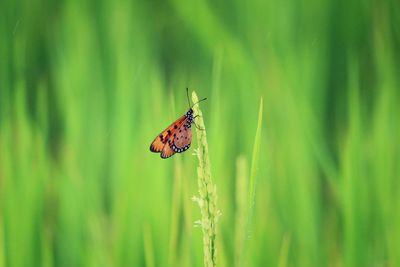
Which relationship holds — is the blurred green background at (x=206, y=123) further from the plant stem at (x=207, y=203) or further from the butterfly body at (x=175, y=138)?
the plant stem at (x=207, y=203)

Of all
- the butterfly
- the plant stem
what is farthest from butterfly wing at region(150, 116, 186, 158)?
the plant stem

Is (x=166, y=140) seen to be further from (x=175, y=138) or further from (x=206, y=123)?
(x=206, y=123)

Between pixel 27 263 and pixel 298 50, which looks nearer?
pixel 27 263

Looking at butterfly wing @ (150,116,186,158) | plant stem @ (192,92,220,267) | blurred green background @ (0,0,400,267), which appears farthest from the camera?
blurred green background @ (0,0,400,267)

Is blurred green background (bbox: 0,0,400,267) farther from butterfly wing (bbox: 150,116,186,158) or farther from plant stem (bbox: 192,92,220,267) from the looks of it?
plant stem (bbox: 192,92,220,267)

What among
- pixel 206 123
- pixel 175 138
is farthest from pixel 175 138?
pixel 206 123

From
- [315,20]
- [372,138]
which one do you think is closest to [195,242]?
[372,138]

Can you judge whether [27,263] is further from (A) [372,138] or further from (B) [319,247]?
(A) [372,138]
